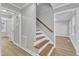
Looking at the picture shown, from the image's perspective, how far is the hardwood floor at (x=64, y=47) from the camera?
1.67 metres

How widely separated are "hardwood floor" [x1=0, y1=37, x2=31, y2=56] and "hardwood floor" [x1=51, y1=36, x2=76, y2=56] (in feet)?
1.54

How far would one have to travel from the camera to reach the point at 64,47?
1673 mm

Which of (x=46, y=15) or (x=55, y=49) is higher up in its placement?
(x=46, y=15)

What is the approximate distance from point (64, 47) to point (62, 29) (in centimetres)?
28

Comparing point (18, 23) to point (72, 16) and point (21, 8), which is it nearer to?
point (21, 8)

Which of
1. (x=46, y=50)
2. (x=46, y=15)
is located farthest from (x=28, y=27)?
(x=46, y=50)

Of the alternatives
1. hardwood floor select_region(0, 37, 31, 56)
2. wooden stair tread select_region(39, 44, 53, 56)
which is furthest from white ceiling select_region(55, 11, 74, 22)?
hardwood floor select_region(0, 37, 31, 56)

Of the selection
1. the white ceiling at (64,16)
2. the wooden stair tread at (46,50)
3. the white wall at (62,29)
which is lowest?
the wooden stair tread at (46,50)

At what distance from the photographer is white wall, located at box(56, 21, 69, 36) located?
1.67 m

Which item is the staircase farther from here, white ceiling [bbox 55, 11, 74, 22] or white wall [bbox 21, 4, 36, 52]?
white ceiling [bbox 55, 11, 74, 22]

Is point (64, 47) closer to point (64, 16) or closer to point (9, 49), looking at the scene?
point (64, 16)

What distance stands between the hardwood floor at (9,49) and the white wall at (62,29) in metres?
0.59

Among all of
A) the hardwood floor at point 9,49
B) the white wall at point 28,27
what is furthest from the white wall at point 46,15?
the hardwood floor at point 9,49

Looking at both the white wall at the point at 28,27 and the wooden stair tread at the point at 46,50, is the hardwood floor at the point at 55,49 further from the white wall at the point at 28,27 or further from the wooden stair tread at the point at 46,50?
the white wall at the point at 28,27
